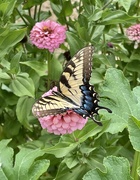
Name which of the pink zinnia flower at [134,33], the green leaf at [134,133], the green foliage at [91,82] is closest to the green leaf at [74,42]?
the green foliage at [91,82]

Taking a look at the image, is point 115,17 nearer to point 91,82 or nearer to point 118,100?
point 91,82

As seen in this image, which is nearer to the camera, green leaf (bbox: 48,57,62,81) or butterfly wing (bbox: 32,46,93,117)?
butterfly wing (bbox: 32,46,93,117)

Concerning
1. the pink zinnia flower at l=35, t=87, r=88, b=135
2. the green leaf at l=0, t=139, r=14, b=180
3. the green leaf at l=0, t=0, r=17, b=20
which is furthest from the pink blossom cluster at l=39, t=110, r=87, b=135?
the green leaf at l=0, t=0, r=17, b=20

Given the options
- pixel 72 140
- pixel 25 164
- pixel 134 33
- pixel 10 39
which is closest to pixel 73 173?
pixel 72 140

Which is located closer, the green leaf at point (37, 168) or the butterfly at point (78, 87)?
the green leaf at point (37, 168)

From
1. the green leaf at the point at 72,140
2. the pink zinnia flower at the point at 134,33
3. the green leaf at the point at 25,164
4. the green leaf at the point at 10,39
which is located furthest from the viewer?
the pink zinnia flower at the point at 134,33

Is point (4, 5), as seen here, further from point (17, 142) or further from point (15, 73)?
point (17, 142)

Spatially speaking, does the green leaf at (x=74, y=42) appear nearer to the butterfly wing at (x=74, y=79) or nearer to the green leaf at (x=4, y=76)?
the green leaf at (x=4, y=76)

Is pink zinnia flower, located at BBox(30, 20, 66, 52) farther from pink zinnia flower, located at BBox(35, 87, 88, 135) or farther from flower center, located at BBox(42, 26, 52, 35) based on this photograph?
pink zinnia flower, located at BBox(35, 87, 88, 135)

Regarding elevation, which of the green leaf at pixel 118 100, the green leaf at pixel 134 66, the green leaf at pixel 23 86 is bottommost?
the green leaf at pixel 134 66
